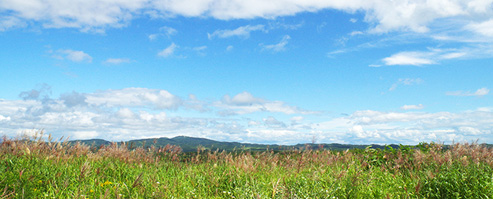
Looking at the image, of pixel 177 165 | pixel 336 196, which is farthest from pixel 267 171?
pixel 177 165

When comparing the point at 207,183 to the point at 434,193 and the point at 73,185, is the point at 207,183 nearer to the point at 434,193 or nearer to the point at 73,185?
the point at 73,185

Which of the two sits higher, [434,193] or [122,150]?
[122,150]

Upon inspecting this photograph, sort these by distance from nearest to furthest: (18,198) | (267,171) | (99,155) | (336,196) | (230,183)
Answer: (18,198) < (336,196) < (230,183) < (267,171) < (99,155)

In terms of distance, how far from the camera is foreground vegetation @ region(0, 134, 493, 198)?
573cm

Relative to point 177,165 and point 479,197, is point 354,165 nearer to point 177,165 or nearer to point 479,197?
point 479,197

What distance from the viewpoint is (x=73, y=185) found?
6289 mm

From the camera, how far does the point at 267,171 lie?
26.0 ft

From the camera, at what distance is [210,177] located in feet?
22.6

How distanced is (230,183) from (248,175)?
532mm

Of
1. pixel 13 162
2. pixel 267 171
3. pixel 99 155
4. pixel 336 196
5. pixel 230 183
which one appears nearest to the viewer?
pixel 336 196

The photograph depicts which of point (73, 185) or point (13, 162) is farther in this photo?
point (13, 162)

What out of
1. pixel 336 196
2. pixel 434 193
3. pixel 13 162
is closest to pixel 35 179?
pixel 13 162

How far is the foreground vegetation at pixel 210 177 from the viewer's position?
18.8ft

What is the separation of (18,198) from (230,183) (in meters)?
3.41
